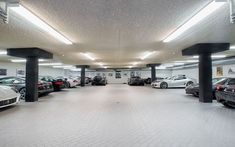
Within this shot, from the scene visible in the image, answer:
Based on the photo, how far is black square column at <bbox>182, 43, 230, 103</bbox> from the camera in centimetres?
806

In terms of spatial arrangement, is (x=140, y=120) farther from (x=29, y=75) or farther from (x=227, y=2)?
(x=29, y=75)

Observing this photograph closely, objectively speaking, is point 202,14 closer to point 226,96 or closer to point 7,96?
point 226,96

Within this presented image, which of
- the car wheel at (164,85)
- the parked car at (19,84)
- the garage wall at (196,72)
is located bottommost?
the car wheel at (164,85)

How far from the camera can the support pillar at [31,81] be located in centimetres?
878

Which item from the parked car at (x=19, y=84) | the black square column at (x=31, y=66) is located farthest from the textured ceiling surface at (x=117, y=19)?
the parked car at (x=19, y=84)

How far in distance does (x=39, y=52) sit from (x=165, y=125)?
24.0ft

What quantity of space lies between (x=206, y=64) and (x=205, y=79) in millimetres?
727

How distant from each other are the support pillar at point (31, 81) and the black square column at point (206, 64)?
801 centimetres

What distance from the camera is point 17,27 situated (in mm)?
5141

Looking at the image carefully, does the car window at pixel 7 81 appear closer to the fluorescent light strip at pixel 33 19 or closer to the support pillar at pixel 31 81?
the support pillar at pixel 31 81

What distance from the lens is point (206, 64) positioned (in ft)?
27.7

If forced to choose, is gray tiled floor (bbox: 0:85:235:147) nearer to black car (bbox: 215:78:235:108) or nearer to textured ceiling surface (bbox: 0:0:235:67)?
black car (bbox: 215:78:235:108)

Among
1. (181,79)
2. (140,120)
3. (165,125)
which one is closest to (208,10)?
(165,125)

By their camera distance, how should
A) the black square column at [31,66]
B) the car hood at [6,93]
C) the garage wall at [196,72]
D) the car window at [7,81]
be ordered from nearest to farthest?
the car hood at [6,93], the black square column at [31,66], the car window at [7,81], the garage wall at [196,72]
